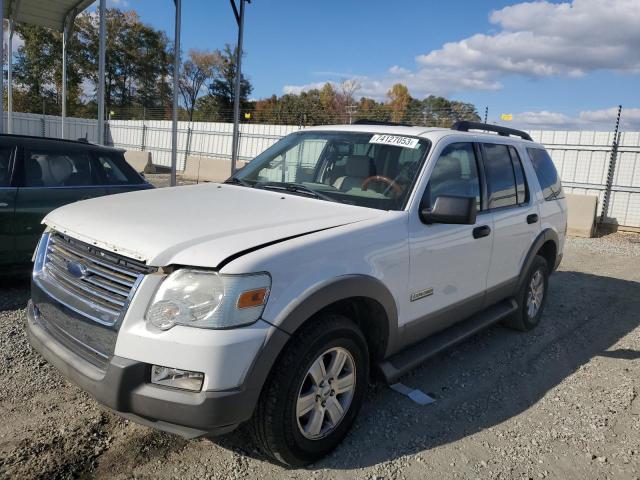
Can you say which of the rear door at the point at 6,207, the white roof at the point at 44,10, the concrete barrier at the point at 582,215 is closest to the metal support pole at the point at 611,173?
the concrete barrier at the point at 582,215

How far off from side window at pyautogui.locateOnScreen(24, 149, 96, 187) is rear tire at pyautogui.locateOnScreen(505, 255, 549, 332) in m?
4.76

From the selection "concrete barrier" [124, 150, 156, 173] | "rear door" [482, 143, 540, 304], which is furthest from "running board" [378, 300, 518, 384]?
"concrete barrier" [124, 150, 156, 173]

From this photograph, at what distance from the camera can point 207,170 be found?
65.7ft

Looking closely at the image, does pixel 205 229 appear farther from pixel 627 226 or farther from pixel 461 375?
pixel 627 226

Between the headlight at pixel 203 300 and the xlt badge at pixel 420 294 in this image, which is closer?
the headlight at pixel 203 300

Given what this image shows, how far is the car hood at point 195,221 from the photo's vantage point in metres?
2.40

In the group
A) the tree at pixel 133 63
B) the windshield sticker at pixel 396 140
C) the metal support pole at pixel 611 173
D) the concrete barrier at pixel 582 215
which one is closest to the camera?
the windshield sticker at pixel 396 140

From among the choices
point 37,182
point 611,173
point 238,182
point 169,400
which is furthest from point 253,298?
point 611,173

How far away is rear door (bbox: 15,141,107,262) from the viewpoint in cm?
521

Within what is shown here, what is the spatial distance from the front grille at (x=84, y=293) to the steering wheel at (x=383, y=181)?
1.72 meters

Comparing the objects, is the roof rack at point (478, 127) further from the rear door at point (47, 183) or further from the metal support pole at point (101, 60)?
the metal support pole at point (101, 60)

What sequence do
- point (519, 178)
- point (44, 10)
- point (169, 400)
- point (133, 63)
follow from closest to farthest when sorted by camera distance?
point (169, 400) < point (519, 178) < point (44, 10) < point (133, 63)

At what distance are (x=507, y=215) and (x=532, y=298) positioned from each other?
1.32 m

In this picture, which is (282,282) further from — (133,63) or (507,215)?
(133,63)
